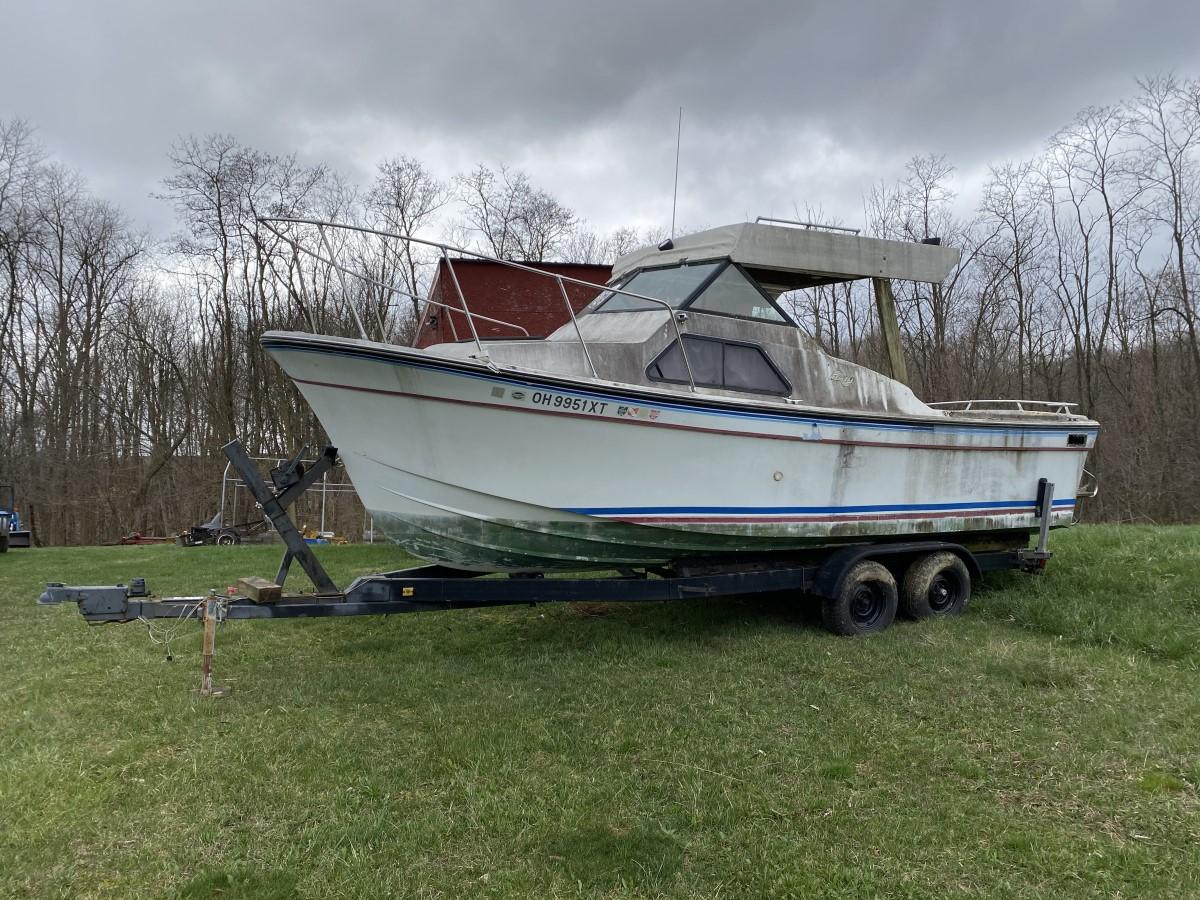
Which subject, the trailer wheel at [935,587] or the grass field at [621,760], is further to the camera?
the trailer wheel at [935,587]

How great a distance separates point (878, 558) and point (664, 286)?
3096mm

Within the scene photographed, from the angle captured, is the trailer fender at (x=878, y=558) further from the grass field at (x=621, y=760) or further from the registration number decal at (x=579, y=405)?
the registration number decal at (x=579, y=405)

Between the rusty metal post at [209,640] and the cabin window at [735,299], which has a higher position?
the cabin window at [735,299]

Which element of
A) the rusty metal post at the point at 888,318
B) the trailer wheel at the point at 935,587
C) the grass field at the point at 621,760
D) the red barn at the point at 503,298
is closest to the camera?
the grass field at the point at 621,760

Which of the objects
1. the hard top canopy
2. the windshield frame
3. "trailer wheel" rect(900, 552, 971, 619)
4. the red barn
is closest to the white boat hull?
"trailer wheel" rect(900, 552, 971, 619)

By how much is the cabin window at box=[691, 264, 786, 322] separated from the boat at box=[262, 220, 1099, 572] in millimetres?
15

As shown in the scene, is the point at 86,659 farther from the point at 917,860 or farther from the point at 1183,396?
the point at 1183,396

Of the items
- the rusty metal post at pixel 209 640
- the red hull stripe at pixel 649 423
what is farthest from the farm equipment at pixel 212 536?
the red hull stripe at pixel 649 423

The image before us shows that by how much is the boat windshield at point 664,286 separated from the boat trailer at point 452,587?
2.10m

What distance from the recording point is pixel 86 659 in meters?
5.61

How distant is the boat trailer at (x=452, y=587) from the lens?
4355 mm

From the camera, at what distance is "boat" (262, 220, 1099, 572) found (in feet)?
14.8

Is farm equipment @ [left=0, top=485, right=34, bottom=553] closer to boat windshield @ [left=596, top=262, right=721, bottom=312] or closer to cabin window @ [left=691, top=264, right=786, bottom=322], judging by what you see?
boat windshield @ [left=596, top=262, right=721, bottom=312]

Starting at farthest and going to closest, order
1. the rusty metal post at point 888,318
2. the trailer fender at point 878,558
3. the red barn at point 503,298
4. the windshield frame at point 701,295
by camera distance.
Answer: the red barn at point 503,298 → the rusty metal post at point 888,318 → the trailer fender at point 878,558 → the windshield frame at point 701,295
